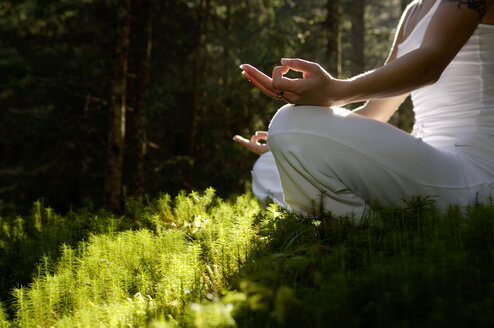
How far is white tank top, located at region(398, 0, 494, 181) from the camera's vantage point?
226 centimetres

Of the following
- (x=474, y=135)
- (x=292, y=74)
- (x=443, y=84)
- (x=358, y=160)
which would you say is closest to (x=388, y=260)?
(x=358, y=160)

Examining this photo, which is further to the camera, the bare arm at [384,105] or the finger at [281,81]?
the bare arm at [384,105]

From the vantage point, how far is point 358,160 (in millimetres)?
2105

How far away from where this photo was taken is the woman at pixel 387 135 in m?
2.03

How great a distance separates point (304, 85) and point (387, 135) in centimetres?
58

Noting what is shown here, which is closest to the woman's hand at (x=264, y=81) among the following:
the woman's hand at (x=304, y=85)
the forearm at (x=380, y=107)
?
the woman's hand at (x=304, y=85)

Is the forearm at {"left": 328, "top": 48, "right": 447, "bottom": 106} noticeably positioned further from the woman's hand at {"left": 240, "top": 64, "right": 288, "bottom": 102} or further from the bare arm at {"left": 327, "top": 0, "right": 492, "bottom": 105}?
the woman's hand at {"left": 240, "top": 64, "right": 288, "bottom": 102}

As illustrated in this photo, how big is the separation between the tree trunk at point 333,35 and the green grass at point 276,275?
395 inches

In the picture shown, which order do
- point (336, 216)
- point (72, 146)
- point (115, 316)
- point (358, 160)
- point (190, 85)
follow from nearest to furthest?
point (115, 316) < point (358, 160) < point (336, 216) < point (72, 146) < point (190, 85)

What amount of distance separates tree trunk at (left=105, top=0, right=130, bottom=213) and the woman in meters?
4.49

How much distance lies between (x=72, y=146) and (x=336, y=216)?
11099 millimetres

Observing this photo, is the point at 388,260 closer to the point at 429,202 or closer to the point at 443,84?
the point at 429,202

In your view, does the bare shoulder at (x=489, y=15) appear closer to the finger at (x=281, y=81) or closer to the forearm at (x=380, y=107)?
the forearm at (x=380, y=107)

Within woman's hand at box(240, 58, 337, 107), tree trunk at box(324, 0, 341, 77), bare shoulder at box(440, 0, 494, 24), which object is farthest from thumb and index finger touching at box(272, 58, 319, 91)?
tree trunk at box(324, 0, 341, 77)
